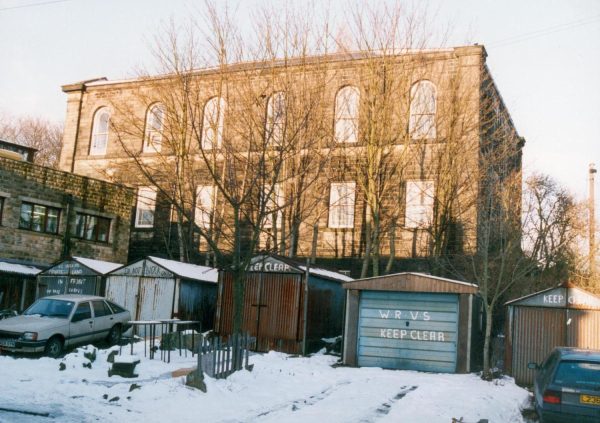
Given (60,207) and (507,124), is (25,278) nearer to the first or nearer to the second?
(60,207)

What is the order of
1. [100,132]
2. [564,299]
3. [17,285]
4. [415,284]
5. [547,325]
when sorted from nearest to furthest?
[564,299] → [547,325] → [415,284] → [17,285] → [100,132]

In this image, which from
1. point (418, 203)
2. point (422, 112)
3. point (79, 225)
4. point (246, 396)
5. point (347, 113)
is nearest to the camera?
point (246, 396)

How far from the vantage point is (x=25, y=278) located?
26.4 meters

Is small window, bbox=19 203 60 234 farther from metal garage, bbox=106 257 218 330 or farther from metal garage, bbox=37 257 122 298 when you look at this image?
metal garage, bbox=106 257 218 330

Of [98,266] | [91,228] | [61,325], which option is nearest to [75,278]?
[98,266]

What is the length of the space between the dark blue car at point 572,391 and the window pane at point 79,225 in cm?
2429

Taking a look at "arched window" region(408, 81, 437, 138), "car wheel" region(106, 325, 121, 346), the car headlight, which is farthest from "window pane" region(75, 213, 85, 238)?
"arched window" region(408, 81, 437, 138)

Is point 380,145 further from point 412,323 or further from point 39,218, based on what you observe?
point 39,218

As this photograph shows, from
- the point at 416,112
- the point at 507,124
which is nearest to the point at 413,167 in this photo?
the point at 416,112

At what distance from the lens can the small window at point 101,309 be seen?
18.3m

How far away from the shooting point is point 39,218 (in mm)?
28078

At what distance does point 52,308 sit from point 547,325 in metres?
13.5

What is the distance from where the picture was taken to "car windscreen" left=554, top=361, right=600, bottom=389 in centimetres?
965

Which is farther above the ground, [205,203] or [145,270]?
[205,203]
